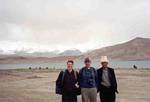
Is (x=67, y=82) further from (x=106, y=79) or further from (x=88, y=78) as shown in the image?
(x=106, y=79)

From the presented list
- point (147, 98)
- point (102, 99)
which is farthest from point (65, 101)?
point (147, 98)

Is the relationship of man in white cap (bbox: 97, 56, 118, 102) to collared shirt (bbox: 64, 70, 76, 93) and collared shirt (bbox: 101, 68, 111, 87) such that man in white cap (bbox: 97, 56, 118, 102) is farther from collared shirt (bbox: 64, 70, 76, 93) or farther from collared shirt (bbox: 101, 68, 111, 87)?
collared shirt (bbox: 64, 70, 76, 93)

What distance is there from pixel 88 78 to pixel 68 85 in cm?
54

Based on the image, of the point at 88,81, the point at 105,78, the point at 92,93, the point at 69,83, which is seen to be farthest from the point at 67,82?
the point at 105,78

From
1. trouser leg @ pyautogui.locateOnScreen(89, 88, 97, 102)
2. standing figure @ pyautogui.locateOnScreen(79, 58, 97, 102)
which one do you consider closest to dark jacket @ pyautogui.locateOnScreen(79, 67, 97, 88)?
standing figure @ pyautogui.locateOnScreen(79, 58, 97, 102)

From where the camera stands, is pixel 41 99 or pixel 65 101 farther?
pixel 41 99

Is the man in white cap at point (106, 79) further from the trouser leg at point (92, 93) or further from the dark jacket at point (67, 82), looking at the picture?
the dark jacket at point (67, 82)

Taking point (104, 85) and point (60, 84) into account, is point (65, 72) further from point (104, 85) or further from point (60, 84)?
point (104, 85)

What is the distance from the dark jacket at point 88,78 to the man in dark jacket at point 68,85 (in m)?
0.16

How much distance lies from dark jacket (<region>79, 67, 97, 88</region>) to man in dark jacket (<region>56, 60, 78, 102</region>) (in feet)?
0.53

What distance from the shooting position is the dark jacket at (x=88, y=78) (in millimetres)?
9219

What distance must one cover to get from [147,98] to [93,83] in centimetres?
917

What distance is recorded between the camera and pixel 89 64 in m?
9.18

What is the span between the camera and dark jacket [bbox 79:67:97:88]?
9.22m
